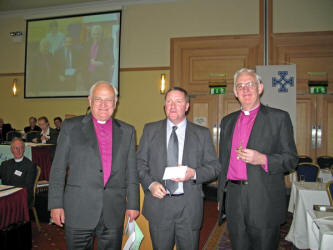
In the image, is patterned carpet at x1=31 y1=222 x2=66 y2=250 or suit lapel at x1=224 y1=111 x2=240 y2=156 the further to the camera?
patterned carpet at x1=31 y1=222 x2=66 y2=250

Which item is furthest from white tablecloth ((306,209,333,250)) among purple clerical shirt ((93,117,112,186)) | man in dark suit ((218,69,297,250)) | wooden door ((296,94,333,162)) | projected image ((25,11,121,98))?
projected image ((25,11,121,98))

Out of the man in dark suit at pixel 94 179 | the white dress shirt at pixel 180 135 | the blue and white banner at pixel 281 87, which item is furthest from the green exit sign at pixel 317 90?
the man in dark suit at pixel 94 179

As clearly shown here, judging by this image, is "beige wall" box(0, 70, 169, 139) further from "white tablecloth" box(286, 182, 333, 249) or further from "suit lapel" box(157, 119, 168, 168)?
"suit lapel" box(157, 119, 168, 168)

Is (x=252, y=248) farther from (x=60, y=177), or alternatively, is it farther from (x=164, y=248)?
(x=60, y=177)

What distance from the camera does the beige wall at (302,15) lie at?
7309mm

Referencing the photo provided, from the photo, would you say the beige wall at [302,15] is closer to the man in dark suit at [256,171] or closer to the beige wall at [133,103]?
the beige wall at [133,103]

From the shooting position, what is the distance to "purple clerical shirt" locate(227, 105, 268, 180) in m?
2.10

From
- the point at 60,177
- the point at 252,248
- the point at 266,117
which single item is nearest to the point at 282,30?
the point at 266,117

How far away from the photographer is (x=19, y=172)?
419 cm

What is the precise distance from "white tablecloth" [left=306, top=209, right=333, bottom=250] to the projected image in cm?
722

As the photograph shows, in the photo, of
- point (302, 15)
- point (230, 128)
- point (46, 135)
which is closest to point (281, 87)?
point (302, 15)

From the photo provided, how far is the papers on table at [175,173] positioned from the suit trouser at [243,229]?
0.48 metres

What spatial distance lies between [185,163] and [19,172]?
3.26 metres

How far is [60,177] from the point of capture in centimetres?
Result: 194
